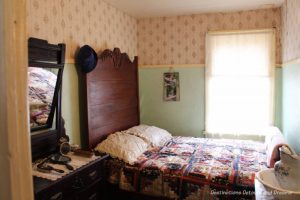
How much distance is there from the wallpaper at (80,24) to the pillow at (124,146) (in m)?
0.98

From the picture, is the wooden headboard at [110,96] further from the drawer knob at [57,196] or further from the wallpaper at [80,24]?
the drawer knob at [57,196]

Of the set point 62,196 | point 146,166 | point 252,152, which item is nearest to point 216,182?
point 146,166

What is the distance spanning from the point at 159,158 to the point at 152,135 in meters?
0.57

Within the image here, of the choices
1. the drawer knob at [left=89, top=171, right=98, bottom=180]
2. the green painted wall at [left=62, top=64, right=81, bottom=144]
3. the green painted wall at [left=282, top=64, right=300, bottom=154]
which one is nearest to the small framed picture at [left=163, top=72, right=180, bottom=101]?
the green painted wall at [left=282, top=64, right=300, bottom=154]

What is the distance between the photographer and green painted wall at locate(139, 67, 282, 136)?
392 centimetres

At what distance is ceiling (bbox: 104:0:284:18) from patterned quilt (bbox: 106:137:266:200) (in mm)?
1812

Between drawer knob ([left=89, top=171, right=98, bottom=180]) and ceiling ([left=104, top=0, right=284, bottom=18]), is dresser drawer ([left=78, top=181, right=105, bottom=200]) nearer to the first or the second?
drawer knob ([left=89, top=171, right=98, bottom=180])

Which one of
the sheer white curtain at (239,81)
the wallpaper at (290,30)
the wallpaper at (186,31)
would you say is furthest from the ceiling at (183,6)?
the sheer white curtain at (239,81)

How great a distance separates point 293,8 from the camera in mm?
2832

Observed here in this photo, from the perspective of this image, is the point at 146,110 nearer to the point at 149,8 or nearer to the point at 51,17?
the point at 149,8

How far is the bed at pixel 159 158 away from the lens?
7.55 feet

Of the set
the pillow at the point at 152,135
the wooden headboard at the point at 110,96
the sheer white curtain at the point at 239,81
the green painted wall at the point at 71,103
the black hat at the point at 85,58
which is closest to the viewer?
the green painted wall at the point at 71,103

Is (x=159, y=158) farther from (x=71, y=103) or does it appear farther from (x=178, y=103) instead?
(x=178, y=103)

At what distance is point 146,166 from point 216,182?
0.67m
